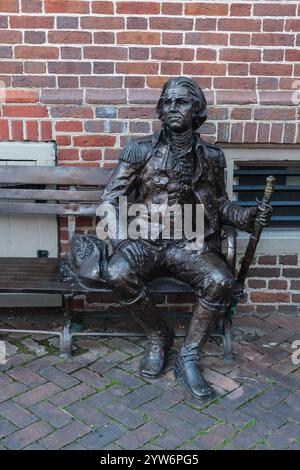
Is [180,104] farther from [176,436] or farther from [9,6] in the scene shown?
[176,436]

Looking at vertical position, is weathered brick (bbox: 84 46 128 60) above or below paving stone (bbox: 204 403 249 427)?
above

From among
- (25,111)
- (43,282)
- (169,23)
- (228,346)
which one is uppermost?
(169,23)

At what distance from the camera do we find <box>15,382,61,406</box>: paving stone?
336 cm

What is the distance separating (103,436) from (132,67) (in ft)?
7.52

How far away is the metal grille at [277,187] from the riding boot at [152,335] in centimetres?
114

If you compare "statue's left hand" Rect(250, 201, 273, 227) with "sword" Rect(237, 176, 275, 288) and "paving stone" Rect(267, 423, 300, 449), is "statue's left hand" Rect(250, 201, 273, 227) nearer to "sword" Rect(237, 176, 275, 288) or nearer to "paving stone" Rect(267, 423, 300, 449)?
"sword" Rect(237, 176, 275, 288)

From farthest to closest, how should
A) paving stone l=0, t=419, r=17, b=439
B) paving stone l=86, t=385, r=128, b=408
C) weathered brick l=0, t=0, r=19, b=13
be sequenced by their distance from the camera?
weathered brick l=0, t=0, r=19, b=13 < paving stone l=86, t=385, r=128, b=408 < paving stone l=0, t=419, r=17, b=439

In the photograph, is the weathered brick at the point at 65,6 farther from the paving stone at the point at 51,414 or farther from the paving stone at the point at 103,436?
the paving stone at the point at 103,436

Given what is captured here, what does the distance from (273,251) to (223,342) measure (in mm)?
883

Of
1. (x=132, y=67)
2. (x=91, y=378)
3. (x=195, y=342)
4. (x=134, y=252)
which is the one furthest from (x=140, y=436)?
(x=132, y=67)

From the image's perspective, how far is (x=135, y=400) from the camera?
3379 millimetres

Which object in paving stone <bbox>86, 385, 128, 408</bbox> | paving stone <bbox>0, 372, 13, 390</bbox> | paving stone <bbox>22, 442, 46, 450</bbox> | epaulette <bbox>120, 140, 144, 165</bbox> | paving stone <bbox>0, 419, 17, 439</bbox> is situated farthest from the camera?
epaulette <bbox>120, 140, 144, 165</bbox>

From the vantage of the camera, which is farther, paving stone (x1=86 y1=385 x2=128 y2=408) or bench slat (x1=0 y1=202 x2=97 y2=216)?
bench slat (x1=0 y1=202 x2=97 y2=216)

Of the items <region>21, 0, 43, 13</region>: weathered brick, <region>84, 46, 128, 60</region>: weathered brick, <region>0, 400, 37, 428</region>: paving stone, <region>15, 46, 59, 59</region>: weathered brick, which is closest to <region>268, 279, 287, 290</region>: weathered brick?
<region>84, 46, 128, 60</region>: weathered brick
